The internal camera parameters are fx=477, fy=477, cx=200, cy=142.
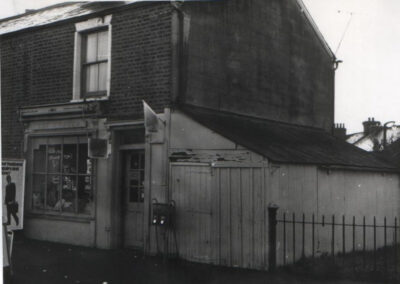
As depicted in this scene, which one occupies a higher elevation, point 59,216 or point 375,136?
point 375,136

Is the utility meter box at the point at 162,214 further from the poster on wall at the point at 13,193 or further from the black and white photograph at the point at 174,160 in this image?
the poster on wall at the point at 13,193

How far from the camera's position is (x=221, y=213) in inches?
354

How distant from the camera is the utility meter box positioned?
922 centimetres

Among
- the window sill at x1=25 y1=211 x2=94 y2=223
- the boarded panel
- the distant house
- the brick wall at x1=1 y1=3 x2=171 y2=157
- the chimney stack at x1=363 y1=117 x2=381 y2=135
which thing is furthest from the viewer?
the chimney stack at x1=363 y1=117 x2=381 y2=135

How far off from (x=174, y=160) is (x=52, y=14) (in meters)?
6.03

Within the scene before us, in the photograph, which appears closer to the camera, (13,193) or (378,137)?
(13,193)

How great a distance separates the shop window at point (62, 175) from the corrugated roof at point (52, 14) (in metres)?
2.98

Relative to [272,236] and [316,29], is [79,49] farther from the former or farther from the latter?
[316,29]

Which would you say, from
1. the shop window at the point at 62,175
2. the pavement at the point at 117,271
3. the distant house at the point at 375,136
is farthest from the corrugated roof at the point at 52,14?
the distant house at the point at 375,136

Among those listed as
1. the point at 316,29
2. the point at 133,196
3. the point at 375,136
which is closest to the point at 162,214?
the point at 133,196

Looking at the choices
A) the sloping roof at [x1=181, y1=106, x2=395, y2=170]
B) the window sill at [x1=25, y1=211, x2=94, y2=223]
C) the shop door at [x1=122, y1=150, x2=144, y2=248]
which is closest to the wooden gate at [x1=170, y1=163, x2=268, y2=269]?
the sloping roof at [x1=181, y1=106, x2=395, y2=170]

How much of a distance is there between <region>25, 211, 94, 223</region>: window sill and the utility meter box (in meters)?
2.13

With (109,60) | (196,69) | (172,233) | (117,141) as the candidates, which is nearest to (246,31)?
(196,69)

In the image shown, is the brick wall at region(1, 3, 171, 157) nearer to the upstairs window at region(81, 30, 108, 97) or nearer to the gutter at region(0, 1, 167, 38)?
the gutter at region(0, 1, 167, 38)
